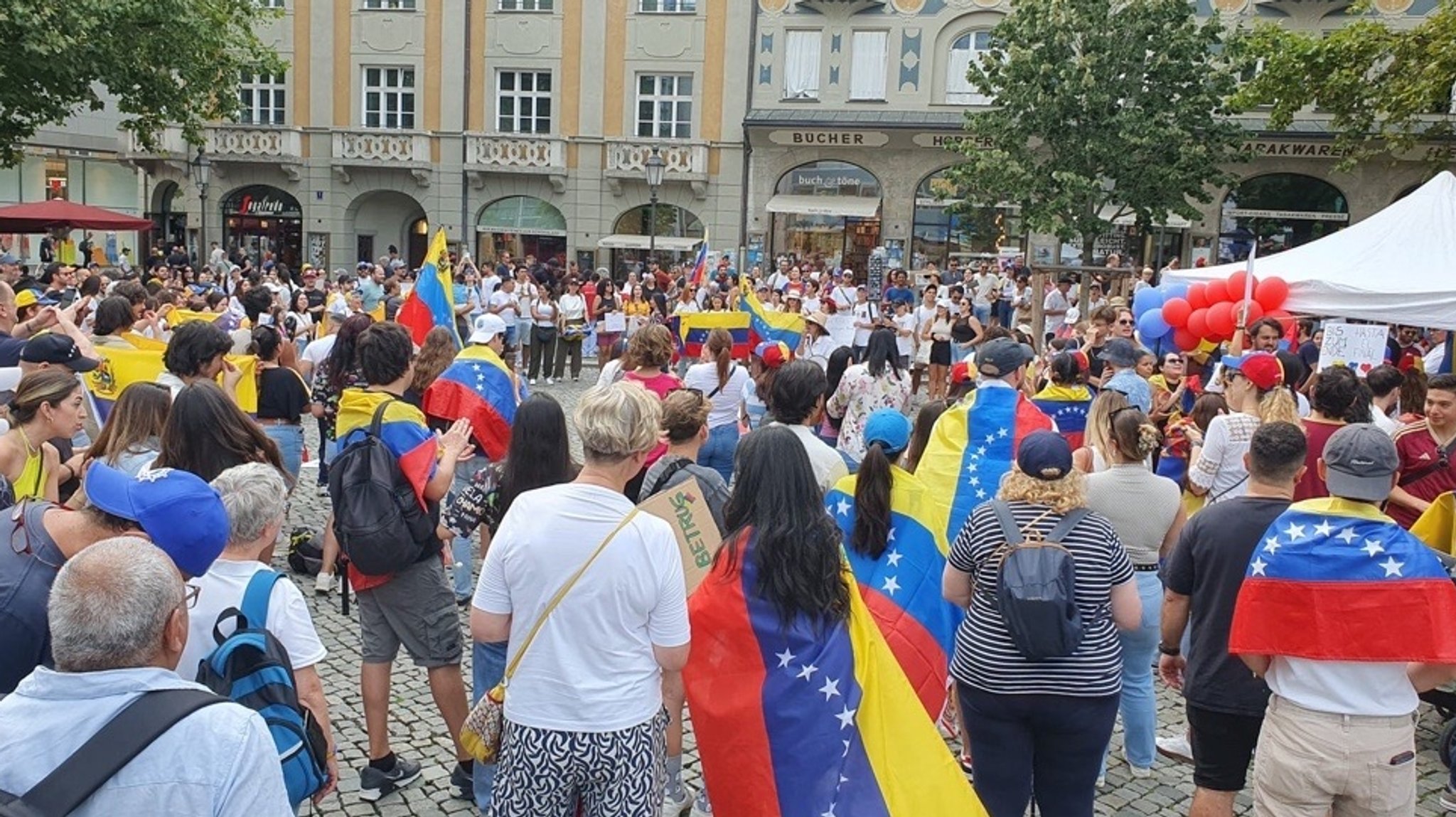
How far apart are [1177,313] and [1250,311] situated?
1.04m

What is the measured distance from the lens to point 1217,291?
1048 cm

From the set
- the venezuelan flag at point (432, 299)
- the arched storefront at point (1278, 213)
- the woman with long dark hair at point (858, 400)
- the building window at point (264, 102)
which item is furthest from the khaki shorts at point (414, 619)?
the building window at point (264, 102)

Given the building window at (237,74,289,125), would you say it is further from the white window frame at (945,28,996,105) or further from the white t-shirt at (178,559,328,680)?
the white t-shirt at (178,559,328,680)

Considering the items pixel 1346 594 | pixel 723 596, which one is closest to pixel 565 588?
pixel 723 596

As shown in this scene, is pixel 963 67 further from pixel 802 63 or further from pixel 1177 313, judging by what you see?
pixel 1177 313

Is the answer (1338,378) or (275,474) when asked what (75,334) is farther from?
(1338,378)

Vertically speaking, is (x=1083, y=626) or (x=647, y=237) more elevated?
(x=647, y=237)

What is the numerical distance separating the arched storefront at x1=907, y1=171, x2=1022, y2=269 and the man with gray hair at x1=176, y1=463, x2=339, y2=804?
29.0 m

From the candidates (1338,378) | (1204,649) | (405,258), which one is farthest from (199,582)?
(405,258)

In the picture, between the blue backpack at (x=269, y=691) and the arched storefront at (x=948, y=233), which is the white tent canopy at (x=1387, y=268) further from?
the arched storefront at (x=948, y=233)

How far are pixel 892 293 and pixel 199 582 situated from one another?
645 inches

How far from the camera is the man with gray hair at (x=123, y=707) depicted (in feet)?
6.67

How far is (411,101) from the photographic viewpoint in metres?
33.8

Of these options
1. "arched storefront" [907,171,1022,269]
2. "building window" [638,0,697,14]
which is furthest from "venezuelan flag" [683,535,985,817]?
"building window" [638,0,697,14]
